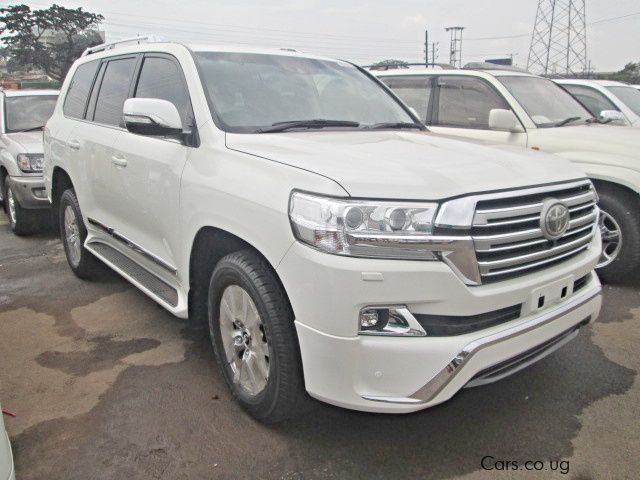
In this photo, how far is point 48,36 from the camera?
4391cm

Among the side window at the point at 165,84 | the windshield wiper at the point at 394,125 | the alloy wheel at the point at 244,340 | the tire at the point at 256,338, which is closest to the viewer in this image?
the tire at the point at 256,338

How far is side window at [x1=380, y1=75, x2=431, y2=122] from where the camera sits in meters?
6.14

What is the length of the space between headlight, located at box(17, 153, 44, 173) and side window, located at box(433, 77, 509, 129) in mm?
4545

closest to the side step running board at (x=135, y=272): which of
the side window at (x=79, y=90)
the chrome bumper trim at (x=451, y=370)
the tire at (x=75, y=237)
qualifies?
the tire at (x=75, y=237)

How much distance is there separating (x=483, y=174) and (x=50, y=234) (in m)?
6.18

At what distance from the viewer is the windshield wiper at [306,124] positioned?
3190 mm

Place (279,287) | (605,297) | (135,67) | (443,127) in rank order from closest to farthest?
1. (279,287)
2. (135,67)
3. (605,297)
4. (443,127)

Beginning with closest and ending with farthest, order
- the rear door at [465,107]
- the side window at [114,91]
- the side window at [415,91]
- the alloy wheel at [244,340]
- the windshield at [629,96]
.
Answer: the alloy wheel at [244,340] < the side window at [114,91] < the rear door at [465,107] < the side window at [415,91] < the windshield at [629,96]

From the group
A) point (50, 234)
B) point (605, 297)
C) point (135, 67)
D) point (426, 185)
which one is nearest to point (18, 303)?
point (135, 67)

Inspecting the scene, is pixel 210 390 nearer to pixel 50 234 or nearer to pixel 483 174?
pixel 483 174

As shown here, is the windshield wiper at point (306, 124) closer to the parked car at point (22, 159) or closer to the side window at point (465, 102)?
A: the side window at point (465, 102)

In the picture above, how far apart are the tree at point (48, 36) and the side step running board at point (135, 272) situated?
43.5 meters

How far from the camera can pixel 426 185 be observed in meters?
2.30

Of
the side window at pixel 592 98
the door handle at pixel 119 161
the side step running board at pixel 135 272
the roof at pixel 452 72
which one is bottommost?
the side step running board at pixel 135 272
